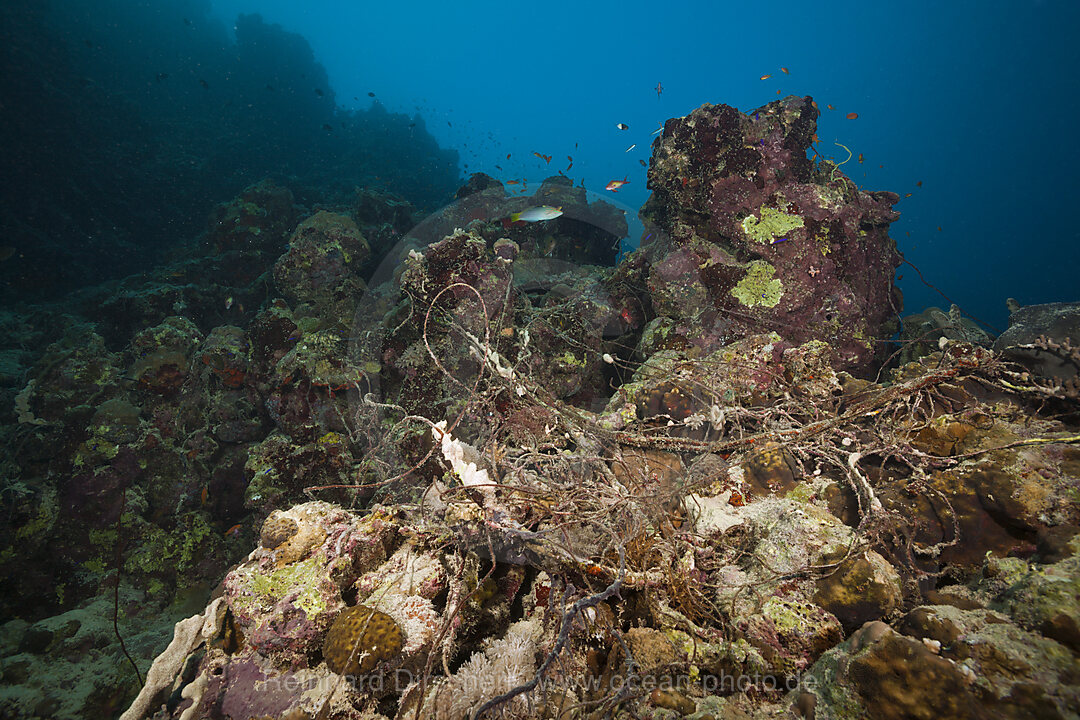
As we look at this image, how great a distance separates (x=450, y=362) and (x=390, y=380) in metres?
1.07

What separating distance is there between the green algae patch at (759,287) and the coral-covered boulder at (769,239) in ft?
0.04

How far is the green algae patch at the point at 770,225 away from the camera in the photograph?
5008mm

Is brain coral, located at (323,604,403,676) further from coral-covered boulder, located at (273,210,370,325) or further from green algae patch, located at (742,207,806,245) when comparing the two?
coral-covered boulder, located at (273,210,370,325)

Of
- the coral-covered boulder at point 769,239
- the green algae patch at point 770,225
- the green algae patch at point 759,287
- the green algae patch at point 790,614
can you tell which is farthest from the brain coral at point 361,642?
the green algae patch at point 770,225

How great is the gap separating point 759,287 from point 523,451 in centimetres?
404

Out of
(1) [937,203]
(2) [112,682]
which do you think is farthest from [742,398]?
(1) [937,203]

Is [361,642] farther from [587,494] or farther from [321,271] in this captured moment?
[321,271]

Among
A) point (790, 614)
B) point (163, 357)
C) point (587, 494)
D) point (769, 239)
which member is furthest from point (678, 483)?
point (163, 357)

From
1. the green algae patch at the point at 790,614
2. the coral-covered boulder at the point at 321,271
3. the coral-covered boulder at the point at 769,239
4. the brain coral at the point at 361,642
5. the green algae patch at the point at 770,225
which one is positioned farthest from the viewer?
the coral-covered boulder at the point at 321,271

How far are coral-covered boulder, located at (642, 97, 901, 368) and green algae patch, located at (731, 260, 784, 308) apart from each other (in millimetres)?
13

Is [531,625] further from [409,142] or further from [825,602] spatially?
[409,142]

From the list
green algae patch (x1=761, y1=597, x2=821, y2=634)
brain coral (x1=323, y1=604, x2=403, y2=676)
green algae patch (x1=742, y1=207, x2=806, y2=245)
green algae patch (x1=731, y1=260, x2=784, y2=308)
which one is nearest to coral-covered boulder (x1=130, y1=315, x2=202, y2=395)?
brain coral (x1=323, y1=604, x2=403, y2=676)

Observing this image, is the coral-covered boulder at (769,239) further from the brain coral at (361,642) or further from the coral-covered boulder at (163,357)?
the coral-covered boulder at (163,357)

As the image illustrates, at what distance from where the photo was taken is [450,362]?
5055 millimetres
